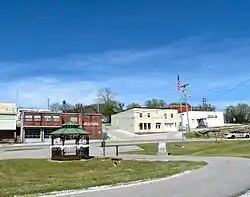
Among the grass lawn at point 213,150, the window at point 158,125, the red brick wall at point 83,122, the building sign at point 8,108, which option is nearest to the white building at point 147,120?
the window at point 158,125

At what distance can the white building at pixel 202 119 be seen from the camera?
354 ft

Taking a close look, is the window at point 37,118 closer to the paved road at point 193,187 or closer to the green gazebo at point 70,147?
the green gazebo at point 70,147

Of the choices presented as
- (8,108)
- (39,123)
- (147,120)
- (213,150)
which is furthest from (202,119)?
(213,150)

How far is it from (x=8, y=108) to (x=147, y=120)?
116 ft

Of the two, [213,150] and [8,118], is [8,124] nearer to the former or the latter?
[8,118]

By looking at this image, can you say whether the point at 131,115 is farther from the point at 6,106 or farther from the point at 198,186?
the point at 198,186

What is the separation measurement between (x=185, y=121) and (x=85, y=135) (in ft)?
238

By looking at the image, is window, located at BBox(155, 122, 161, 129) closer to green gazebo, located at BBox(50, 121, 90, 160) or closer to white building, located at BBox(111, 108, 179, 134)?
white building, located at BBox(111, 108, 179, 134)

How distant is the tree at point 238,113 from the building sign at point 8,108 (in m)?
89.0

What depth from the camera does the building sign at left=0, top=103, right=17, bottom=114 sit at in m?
70.1

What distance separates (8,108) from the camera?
236ft

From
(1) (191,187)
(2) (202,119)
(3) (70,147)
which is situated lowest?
(1) (191,187)

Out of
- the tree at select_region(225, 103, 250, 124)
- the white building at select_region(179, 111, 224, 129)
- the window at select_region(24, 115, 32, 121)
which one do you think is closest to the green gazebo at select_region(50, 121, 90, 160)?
the window at select_region(24, 115, 32, 121)

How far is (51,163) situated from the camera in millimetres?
33156
